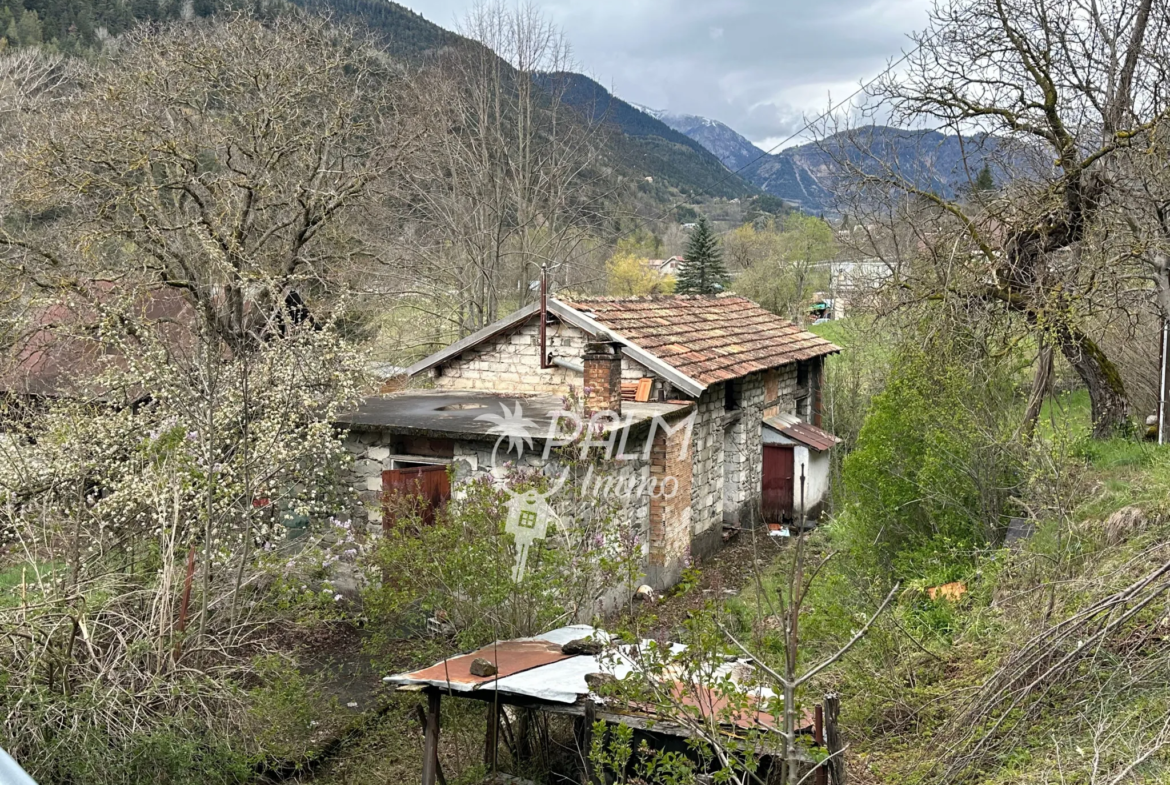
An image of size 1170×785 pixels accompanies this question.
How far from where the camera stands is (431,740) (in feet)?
18.9

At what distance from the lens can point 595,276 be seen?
27047 mm

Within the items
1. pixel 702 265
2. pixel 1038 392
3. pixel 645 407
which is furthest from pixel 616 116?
pixel 1038 392

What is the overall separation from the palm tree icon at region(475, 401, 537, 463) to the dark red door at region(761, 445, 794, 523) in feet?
21.4

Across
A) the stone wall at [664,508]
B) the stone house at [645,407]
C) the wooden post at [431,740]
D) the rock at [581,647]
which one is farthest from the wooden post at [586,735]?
the stone wall at [664,508]

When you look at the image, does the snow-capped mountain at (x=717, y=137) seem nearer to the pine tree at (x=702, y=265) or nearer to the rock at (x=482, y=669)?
the pine tree at (x=702, y=265)

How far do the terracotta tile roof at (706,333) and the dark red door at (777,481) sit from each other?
180cm

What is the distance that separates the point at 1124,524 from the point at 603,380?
6421mm

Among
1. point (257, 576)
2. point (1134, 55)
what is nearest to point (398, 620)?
point (257, 576)

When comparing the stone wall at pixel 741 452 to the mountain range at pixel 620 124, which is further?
the stone wall at pixel 741 452

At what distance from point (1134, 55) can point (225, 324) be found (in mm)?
13543

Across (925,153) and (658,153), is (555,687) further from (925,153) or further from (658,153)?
(658,153)

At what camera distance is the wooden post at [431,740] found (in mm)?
5656

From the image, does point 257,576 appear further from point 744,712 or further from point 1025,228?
point 1025,228

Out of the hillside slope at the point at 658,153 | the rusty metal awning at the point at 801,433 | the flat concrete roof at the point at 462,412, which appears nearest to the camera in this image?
the flat concrete roof at the point at 462,412
